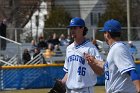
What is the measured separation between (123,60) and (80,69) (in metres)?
1.31

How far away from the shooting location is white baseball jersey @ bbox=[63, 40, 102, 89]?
750 centimetres

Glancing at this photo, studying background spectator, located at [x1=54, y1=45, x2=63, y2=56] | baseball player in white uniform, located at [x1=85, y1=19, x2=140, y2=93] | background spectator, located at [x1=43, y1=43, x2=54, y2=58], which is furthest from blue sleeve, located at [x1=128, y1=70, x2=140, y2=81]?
background spectator, located at [x1=54, y1=45, x2=63, y2=56]

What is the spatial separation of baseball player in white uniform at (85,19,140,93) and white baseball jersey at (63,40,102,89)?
38.2 inches

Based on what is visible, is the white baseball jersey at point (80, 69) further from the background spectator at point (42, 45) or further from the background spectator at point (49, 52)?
the background spectator at point (42, 45)

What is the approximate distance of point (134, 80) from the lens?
20.2 ft

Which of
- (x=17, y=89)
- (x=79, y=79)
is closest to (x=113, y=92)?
(x=79, y=79)

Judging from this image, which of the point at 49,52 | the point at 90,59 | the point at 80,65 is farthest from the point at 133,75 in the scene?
the point at 49,52

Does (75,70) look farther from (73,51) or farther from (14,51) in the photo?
(14,51)

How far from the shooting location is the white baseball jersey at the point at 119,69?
6.32 meters

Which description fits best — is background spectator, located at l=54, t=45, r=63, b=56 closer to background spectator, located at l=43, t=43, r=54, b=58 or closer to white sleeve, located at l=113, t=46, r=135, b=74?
background spectator, located at l=43, t=43, r=54, b=58

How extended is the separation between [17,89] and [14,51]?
4793 mm

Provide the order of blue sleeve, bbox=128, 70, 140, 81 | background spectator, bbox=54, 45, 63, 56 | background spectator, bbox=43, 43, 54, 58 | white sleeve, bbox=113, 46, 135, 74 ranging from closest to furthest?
blue sleeve, bbox=128, 70, 140, 81, white sleeve, bbox=113, 46, 135, 74, background spectator, bbox=43, 43, 54, 58, background spectator, bbox=54, 45, 63, 56

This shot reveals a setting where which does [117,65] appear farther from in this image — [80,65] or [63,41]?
[63,41]

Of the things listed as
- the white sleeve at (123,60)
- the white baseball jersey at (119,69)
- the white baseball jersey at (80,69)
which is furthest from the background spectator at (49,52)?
the white sleeve at (123,60)
